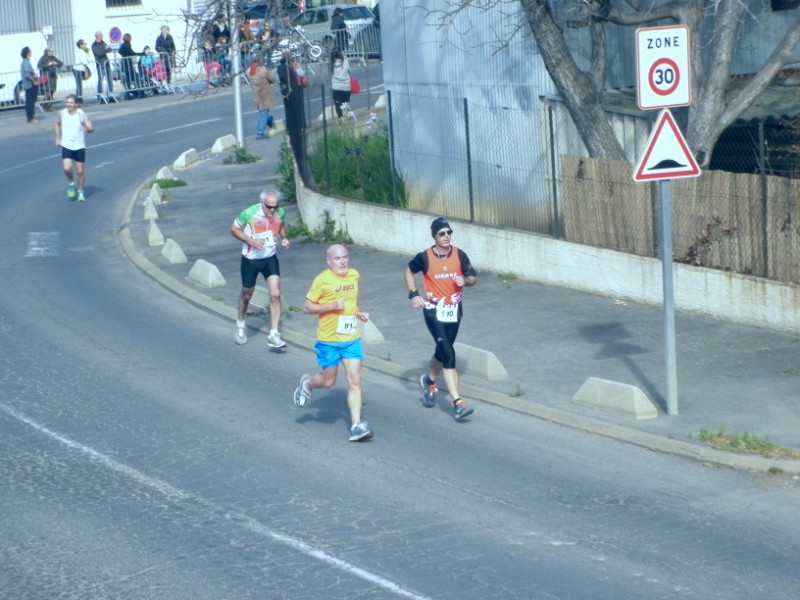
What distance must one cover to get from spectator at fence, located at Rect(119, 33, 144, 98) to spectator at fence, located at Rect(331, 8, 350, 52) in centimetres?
681

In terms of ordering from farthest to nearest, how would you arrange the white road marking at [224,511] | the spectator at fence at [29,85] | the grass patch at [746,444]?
the spectator at fence at [29,85] → the grass patch at [746,444] → the white road marking at [224,511]

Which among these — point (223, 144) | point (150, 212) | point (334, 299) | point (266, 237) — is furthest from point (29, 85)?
point (334, 299)

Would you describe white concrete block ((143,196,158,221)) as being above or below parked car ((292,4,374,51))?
below

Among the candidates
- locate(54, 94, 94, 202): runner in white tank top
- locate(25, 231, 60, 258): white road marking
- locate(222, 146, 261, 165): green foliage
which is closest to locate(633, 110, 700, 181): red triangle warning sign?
locate(25, 231, 60, 258): white road marking

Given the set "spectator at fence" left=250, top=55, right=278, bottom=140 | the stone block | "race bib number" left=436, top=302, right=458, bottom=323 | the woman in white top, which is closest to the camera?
"race bib number" left=436, top=302, right=458, bottom=323

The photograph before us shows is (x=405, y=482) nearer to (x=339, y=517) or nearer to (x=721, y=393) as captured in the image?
(x=339, y=517)

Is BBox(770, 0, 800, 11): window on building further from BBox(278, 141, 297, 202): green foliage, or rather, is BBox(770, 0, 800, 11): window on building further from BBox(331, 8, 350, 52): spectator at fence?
Result: BBox(331, 8, 350, 52): spectator at fence

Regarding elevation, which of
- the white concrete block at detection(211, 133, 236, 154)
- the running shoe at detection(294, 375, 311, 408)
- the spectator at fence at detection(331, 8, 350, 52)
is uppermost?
the spectator at fence at detection(331, 8, 350, 52)

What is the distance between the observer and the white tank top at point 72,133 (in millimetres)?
23344

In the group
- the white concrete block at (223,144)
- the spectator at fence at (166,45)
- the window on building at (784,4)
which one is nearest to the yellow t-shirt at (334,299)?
the window on building at (784,4)

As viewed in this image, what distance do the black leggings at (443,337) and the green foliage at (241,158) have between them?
17.9 m

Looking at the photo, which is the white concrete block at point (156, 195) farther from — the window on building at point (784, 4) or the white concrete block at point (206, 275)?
the window on building at point (784, 4)

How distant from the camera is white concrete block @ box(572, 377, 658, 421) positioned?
10.7 meters

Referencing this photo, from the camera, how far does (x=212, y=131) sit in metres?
34.6
